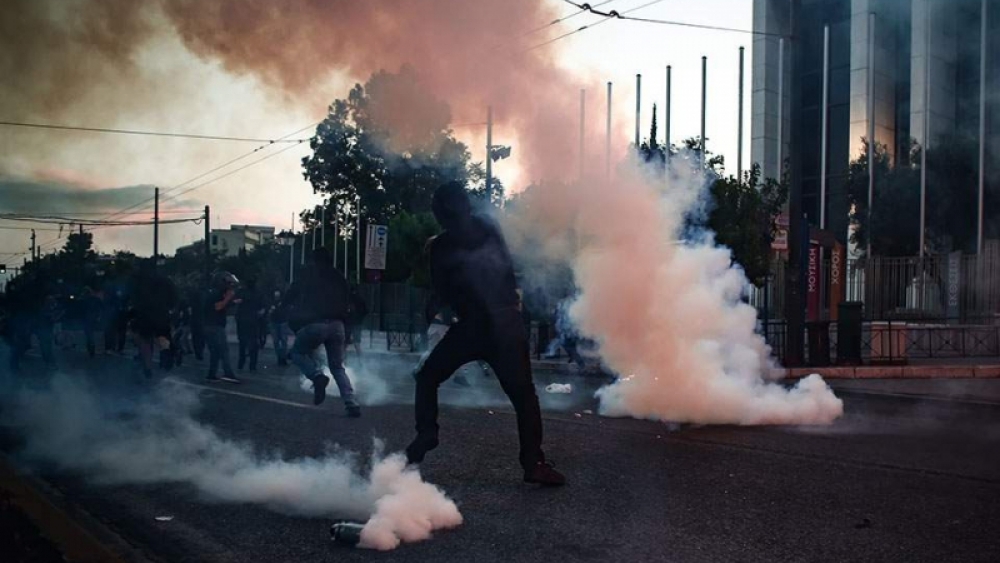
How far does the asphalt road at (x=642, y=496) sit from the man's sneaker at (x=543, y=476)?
70mm

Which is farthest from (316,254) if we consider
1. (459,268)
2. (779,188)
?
(779,188)

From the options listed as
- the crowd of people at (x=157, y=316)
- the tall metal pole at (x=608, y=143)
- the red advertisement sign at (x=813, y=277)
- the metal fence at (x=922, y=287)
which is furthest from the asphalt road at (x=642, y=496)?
the metal fence at (x=922, y=287)

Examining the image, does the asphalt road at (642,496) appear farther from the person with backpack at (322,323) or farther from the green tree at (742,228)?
the green tree at (742,228)

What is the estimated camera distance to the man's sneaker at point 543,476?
504cm

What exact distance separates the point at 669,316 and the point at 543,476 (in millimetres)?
3653

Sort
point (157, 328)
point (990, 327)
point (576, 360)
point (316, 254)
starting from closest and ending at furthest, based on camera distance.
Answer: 1. point (316, 254)
2. point (157, 328)
3. point (576, 360)
4. point (990, 327)

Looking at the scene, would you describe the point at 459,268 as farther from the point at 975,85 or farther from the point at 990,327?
the point at 975,85

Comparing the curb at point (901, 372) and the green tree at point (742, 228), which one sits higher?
the green tree at point (742, 228)

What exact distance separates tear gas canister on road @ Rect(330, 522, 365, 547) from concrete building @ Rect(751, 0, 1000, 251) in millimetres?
12139

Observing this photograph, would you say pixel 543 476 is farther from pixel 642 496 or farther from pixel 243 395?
pixel 243 395

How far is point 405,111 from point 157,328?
224 inches

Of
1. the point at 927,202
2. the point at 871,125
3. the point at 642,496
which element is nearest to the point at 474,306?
the point at 642,496

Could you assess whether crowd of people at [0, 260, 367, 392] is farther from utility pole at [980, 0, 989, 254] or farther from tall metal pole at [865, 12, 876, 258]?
tall metal pole at [865, 12, 876, 258]

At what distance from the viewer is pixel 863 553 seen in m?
3.84
